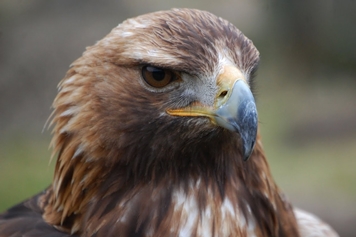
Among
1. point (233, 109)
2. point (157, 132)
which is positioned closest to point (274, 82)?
point (157, 132)

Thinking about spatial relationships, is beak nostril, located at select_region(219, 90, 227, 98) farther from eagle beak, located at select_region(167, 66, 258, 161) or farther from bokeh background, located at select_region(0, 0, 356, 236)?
bokeh background, located at select_region(0, 0, 356, 236)

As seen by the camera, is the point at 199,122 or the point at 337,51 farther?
the point at 337,51

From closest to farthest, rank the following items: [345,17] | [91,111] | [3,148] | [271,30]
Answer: [91,111] < [3,148] < [345,17] < [271,30]

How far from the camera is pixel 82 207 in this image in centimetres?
271

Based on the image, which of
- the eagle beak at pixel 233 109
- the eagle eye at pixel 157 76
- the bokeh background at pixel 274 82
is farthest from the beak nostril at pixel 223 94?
the bokeh background at pixel 274 82

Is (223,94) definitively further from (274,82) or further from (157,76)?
(274,82)

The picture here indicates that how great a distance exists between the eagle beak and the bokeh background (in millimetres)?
4137

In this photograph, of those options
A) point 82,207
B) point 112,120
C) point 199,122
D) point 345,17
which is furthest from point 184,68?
point 345,17

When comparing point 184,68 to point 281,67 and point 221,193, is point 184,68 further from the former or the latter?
point 281,67

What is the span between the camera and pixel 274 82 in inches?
351

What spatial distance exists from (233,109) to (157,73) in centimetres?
37

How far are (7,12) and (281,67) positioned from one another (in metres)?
4.06

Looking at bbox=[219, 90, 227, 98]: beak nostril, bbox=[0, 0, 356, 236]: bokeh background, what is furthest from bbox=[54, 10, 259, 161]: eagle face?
bbox=[0, 0, 356, 236]: bokeh background

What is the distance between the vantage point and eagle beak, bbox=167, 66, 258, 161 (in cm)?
230
